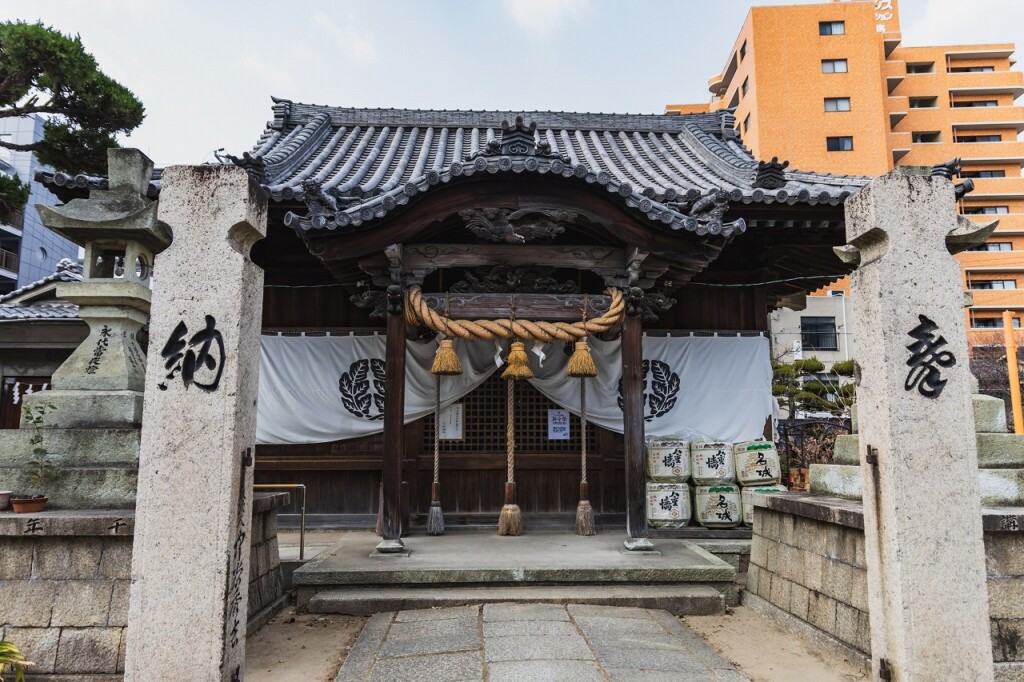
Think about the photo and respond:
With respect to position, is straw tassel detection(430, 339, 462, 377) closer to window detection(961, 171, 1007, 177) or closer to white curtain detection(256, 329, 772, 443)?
white curtain detection(256, 329, 772, 443)

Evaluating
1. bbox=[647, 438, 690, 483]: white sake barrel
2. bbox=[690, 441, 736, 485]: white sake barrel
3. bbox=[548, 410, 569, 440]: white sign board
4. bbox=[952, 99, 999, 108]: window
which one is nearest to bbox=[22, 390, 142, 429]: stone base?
bbox=[548, 410, 569, 440]: white sign board

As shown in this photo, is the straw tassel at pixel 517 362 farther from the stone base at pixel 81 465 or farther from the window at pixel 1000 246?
the window at pixel 1000 246

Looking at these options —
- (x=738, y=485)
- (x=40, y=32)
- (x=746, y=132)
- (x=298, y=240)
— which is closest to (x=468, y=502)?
(x=738, y=485)

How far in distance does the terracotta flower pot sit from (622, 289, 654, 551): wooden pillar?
5.40m

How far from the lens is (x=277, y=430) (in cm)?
894

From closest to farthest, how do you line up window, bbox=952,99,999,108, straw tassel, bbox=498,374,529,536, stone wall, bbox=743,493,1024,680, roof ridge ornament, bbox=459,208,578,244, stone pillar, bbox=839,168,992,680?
stone pillar, bbox=839,168,992,680
stone wall, bbox=743,493,1024,680
roof ridge ornament, bbox=459,208,578,244
straw tassel, bbox=498,374,529,536
window, bbox=952,99,999,108

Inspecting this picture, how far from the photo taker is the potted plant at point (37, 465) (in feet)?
14.9

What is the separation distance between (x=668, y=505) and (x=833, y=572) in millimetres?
3523

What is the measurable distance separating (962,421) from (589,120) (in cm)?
1069

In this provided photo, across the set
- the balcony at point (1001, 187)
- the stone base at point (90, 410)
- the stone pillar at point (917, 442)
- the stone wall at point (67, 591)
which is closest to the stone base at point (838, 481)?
the stone pillar at point (917, 442)

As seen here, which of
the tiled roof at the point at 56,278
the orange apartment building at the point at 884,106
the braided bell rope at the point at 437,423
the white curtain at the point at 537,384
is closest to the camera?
the braided bell rope at the point at 437,423

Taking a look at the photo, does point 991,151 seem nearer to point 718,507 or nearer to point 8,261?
point 718,507

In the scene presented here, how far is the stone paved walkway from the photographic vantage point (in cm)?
426

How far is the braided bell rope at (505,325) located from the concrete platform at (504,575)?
8.01 feet
